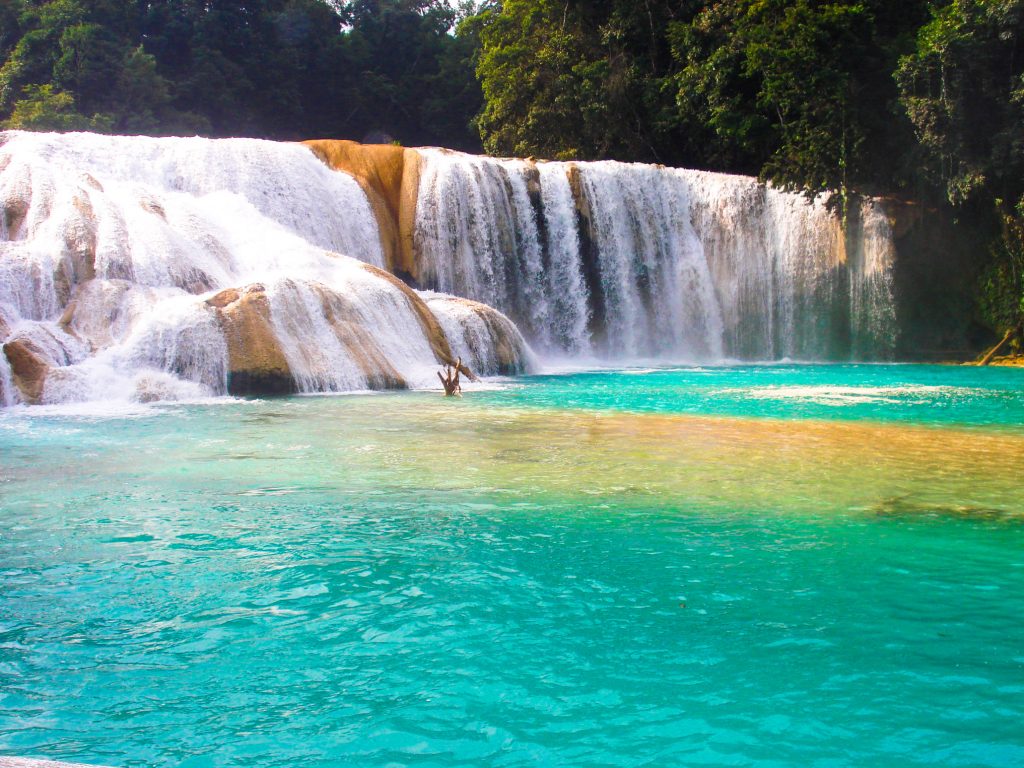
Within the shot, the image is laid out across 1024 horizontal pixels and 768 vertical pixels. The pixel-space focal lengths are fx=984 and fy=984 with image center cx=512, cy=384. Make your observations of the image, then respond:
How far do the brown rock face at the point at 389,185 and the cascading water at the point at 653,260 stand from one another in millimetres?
277

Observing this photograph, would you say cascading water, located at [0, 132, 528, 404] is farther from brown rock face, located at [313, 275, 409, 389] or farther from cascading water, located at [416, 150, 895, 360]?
cascading water, located at [416, 150, 895, 360]

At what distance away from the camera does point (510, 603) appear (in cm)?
457

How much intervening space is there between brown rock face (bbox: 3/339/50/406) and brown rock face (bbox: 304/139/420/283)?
1044cm

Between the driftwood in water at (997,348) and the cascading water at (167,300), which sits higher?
the cascading water at (167,300)

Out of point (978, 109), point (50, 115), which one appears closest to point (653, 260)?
point (978, 109)

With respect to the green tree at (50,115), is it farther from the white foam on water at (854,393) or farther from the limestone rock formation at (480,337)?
the white foam on water at (854,393)

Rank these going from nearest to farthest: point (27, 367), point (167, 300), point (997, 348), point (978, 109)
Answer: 1. point (27, 367)
2. point (167, 300)
3. point (978, 109)
4. point (997, 348)

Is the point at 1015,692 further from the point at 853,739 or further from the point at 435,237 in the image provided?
the point at 435,237

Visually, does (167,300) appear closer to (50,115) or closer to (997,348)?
(997,348)

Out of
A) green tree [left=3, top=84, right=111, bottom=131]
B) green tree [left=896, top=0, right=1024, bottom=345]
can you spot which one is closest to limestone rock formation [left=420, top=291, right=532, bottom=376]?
green tree [left=896, top=0, right=1024, bottom=345]

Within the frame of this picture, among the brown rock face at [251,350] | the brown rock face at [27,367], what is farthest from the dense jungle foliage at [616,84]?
the brown rock face at [27,367]

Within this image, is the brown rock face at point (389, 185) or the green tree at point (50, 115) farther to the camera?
the green tree at point (50, 115)

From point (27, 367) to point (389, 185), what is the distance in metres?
11.9

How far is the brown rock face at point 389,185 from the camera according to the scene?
22.4 metres
